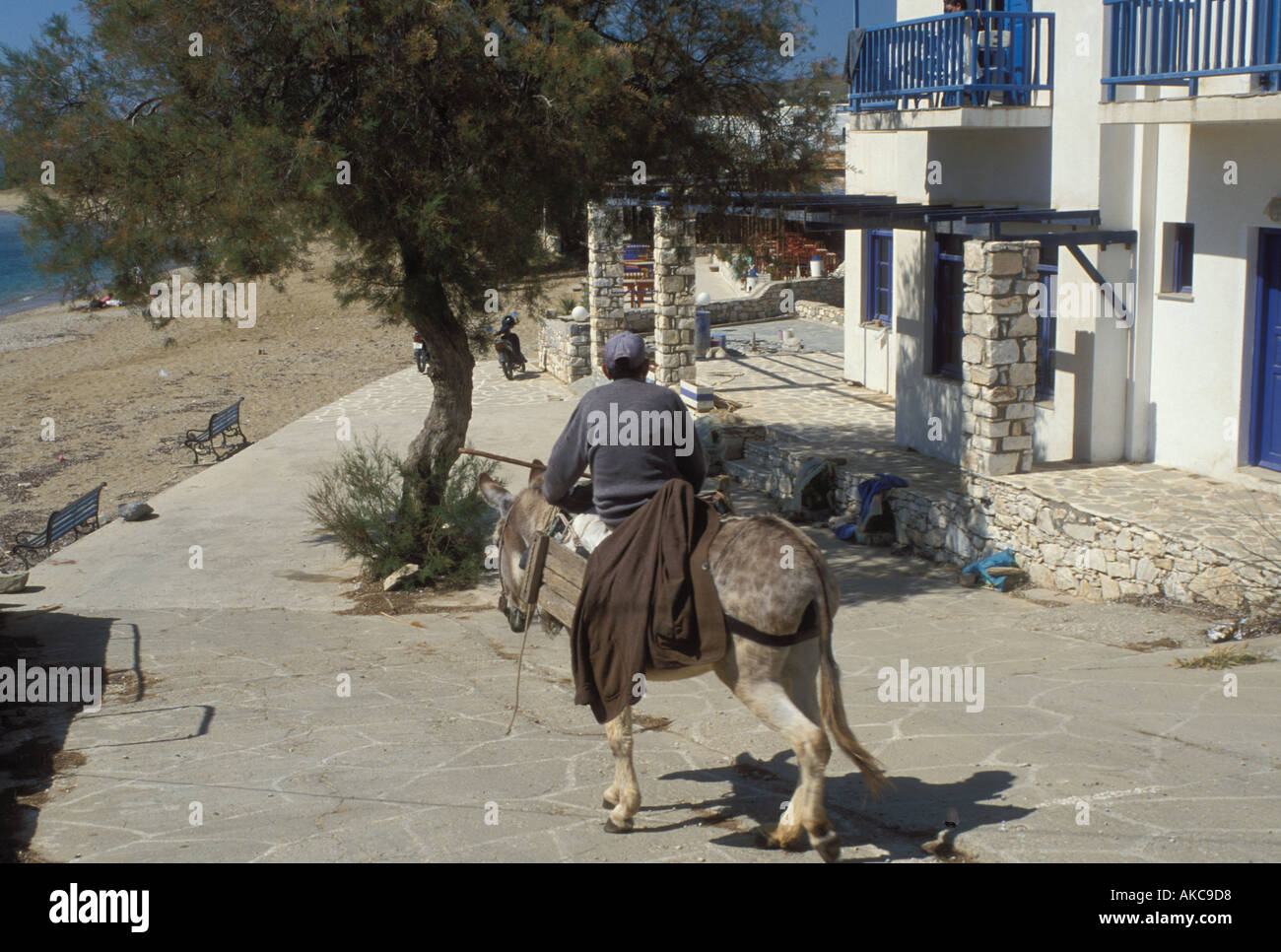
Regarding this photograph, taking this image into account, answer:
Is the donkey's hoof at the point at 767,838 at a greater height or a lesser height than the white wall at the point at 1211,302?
lesser

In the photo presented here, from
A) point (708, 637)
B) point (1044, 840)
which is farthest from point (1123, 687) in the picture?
point (708, 637)

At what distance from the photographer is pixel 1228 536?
10297mm

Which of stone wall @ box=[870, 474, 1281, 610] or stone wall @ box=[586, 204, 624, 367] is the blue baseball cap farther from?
stone wall @ box=[586, 204, 624, 367]

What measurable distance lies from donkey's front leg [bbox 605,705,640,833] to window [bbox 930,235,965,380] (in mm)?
11427

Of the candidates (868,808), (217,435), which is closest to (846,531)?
(868,808)

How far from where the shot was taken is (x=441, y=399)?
539 inches

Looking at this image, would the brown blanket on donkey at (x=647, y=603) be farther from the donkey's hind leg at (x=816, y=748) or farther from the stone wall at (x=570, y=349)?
the stone wall at (x=570, y=349)

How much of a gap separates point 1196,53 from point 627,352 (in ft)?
27.3

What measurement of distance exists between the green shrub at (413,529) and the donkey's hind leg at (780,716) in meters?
8.22

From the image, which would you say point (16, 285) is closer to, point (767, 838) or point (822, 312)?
point (822, 312)

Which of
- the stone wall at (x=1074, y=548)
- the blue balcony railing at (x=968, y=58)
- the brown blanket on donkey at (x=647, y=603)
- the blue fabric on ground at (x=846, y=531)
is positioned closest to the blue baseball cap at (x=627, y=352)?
the brown blanket on donkey at (x=647, y=603)

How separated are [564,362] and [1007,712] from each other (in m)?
19.1

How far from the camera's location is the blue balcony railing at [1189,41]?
1081 cm

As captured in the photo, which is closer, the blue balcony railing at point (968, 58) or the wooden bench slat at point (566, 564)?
the wooden bench slat at point (566, 564)
